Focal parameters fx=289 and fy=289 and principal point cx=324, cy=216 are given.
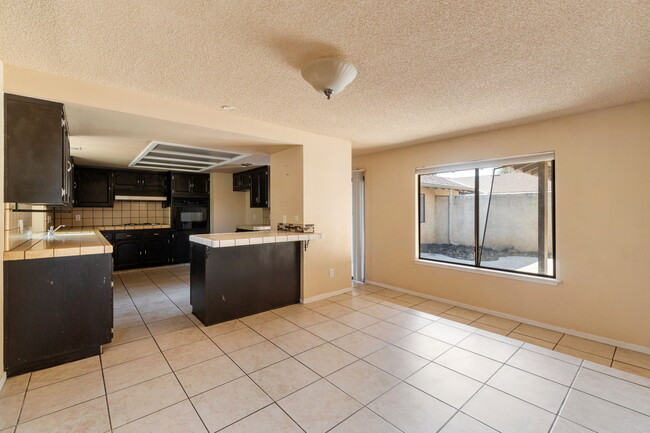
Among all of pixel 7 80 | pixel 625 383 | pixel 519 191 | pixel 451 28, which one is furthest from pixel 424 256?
pixel 7 80

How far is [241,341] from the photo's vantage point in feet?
9.09

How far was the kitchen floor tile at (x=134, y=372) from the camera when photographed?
209 cm

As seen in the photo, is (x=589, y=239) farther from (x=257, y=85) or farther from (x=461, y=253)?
(x=257, y=85)

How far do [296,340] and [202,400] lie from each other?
A: 40.9 inches

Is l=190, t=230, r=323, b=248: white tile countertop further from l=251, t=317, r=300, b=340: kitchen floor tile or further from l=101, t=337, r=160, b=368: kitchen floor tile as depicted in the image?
l=101, t=337, r=160, b=368: kitchen floor tile

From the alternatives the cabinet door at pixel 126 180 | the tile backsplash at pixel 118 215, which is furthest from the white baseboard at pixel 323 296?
the cabinet door at pixel 126 180

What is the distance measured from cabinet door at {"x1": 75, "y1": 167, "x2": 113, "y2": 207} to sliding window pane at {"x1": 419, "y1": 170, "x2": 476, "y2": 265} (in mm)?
6097

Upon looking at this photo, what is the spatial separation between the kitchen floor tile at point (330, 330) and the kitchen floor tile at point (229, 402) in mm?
957

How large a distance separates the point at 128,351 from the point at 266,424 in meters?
1.64

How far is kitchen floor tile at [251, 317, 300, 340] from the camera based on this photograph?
2.94 meters

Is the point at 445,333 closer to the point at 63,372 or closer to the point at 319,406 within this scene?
the point at 319,406

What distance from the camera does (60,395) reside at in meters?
1.95

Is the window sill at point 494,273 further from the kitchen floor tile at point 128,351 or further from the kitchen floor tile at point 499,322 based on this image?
the kitchen floor tile at point 128,351

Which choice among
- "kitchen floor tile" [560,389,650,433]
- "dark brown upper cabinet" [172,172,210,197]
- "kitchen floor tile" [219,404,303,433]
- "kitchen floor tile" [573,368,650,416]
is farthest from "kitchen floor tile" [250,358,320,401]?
"dark brown upper cabinet" [172,172,210,197]
